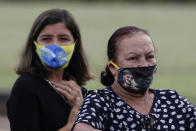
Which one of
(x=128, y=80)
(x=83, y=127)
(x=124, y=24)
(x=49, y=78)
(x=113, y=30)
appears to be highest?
(x=128, y=80)

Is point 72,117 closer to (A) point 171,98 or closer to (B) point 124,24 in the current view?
(A) point 171,98

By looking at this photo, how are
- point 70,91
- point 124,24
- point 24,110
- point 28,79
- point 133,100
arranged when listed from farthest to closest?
1. point 124,24
2. point 70,91
3. point 28,79
4. point 24,110
5. point 133,100

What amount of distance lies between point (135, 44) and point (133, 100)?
1.04ft

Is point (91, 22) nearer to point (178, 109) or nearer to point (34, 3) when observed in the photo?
point (34, 3)

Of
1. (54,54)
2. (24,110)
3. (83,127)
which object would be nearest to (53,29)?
(54,54)

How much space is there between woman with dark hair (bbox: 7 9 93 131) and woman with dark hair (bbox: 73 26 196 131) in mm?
657

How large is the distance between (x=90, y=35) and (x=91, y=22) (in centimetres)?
459

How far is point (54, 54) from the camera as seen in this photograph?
4.99 meters

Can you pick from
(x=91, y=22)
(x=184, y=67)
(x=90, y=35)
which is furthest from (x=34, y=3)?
(x=184, y=67)

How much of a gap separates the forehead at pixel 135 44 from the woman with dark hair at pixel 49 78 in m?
0.81

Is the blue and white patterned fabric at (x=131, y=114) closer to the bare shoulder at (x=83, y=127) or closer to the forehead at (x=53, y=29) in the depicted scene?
the bare shoulder at (x=83, y=127)

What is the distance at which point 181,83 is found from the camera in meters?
17.0

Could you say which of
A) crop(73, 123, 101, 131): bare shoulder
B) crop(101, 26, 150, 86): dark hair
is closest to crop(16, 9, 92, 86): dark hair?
crop(101, 26, 150, 86): dark hair

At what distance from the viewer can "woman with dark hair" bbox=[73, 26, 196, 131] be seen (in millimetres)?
3990
